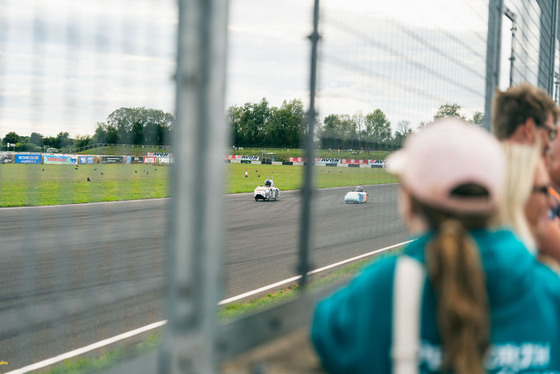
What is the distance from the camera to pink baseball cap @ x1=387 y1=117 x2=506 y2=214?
120cm

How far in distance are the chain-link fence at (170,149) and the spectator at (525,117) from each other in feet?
1.95

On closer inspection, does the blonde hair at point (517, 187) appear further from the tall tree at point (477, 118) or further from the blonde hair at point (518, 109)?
the tall tree at point (477, 118)

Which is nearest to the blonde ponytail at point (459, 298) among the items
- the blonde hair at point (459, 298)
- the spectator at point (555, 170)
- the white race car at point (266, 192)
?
the blonde hair at point (459, 298)

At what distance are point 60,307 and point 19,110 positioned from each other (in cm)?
55

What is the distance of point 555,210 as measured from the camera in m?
2.60

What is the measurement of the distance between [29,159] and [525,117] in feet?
6.52

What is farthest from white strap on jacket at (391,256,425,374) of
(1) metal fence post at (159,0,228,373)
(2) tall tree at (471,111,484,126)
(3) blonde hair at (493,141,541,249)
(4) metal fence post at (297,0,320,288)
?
(2) tall tree at (471,111,484,126)

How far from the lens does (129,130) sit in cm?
175

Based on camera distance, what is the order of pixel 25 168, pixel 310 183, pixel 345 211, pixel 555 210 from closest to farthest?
1. pixel 25 168
2. pixel 310 183
3. pixel 555 210
4. pixel 345 211

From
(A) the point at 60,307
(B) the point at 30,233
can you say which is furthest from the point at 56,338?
(B) the point at 30,233

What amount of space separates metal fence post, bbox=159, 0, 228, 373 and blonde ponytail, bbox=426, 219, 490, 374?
54 cm

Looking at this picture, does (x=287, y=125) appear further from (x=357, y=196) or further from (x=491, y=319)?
(x=491, y=319)

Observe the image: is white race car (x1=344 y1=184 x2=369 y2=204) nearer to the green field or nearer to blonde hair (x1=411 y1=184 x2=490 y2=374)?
the green field

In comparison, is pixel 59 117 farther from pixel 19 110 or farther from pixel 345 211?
pixel 345 211
